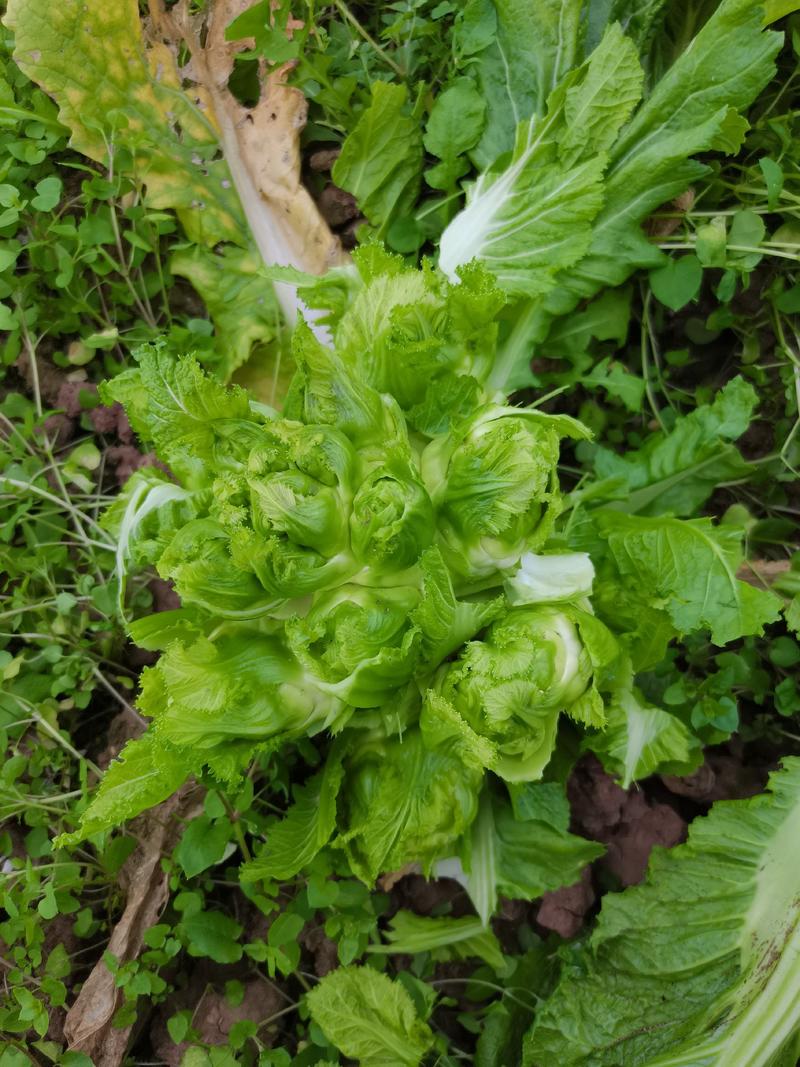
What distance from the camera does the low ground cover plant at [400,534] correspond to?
1854 mm

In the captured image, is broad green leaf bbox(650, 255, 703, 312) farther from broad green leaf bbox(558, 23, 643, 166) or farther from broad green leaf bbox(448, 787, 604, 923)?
broad green leaf bbox(448, 787, 604, 923)

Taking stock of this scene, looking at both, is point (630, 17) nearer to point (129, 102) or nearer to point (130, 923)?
point (129, 102)

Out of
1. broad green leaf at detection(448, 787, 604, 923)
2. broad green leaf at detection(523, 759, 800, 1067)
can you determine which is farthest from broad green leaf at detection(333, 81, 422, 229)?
broad green leaf at detection(523, 759, 800, 1067)

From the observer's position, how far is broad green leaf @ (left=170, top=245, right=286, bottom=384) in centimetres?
250

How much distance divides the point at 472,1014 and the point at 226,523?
5.43 feet

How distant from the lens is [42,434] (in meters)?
2.67

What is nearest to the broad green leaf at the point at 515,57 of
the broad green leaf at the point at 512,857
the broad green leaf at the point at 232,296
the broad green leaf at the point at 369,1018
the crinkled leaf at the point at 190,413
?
the broad green leaf at the point at 232,296

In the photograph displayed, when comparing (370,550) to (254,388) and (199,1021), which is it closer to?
(254,388)

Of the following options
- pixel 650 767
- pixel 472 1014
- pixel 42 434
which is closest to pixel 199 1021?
pixel 472 1014

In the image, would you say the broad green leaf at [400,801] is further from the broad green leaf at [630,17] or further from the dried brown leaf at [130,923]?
the broad green leaf at [630,17]

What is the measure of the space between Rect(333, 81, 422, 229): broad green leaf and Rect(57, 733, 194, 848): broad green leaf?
159 centimetres

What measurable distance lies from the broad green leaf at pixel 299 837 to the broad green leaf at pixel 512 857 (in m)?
0.40

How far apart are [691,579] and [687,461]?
0.45 metres

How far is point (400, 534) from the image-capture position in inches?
69.3
